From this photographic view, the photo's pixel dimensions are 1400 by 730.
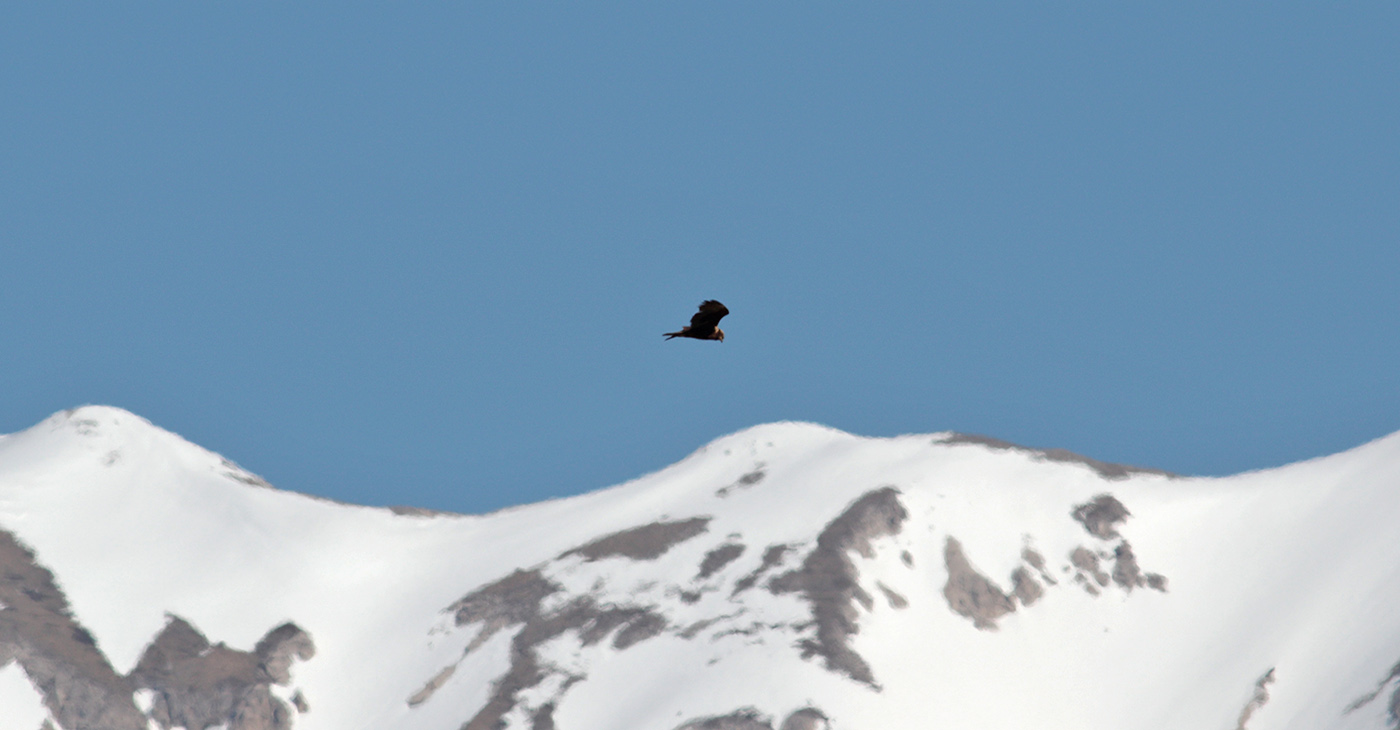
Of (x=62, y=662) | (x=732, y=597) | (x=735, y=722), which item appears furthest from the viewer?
(x=732, y=597)

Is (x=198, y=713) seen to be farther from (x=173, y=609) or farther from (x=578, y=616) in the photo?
(x=578, y=616)

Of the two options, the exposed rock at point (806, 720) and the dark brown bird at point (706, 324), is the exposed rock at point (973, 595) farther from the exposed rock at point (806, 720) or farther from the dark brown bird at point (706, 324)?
the dark brown bird at point (706, 324)

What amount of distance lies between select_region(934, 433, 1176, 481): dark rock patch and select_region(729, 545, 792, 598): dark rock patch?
92.6 ft

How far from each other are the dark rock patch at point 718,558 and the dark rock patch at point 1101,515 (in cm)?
3025

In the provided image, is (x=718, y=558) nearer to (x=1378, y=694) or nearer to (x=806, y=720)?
(x=806, y=720)

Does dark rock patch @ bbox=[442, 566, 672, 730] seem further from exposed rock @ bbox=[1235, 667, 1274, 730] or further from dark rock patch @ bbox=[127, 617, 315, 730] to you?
exposed rock @ bbox=[1235, 667, 1274, 730]

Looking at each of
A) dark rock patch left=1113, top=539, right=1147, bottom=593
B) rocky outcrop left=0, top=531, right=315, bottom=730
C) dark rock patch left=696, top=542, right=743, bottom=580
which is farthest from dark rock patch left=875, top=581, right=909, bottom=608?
rocky outcrop left=0, top=531, right=315, bottom=730

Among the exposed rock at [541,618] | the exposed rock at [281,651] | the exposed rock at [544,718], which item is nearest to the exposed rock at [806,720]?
the exposed rock at [544,718]

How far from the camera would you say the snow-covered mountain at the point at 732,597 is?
5157 inches

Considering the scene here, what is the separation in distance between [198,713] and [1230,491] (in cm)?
9196

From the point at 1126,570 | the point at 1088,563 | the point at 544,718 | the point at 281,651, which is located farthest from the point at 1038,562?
the point at 281,651

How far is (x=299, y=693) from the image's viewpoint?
143 m

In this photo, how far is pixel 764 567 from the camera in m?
148

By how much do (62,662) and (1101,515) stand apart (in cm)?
8632
